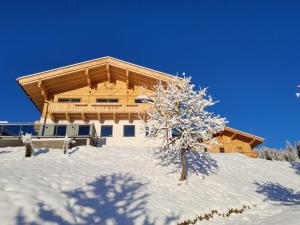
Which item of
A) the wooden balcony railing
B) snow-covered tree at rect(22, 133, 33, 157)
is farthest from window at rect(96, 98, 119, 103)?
snow-covered tree at rect(22, 133, 33, 157)

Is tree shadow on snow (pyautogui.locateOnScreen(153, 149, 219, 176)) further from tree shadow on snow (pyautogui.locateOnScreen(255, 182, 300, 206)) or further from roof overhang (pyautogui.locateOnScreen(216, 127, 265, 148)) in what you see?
roof overhang (pyautogui.locateOnScreen(216, 127, 265, 148))

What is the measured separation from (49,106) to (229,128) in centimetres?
1917

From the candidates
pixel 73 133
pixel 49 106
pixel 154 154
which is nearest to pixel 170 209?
pixel 154 154

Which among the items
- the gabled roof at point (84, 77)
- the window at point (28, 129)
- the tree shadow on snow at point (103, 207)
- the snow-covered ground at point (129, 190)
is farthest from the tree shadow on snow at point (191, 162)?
the window at point (28, 129)

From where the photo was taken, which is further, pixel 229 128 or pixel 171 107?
pixel 229 128

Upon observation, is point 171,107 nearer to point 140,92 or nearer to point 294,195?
point 294,195

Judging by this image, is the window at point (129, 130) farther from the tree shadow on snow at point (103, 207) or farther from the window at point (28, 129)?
the tree shadow on snow at point (103, 207)

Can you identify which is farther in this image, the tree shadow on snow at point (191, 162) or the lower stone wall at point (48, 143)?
the lower stone wall at point (48, 143)

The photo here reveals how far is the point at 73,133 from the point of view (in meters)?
23.4

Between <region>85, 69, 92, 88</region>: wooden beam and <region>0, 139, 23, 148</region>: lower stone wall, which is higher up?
<region>85, 69, 92, 88</region>: wooden beam

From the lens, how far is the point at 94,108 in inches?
1038

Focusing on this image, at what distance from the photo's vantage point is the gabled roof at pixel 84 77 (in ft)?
89.7

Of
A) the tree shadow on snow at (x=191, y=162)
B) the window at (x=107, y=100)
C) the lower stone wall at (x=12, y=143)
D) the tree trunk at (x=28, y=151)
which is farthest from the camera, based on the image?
the window at (x=107, y=100)

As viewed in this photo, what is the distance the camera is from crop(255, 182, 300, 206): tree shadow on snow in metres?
16.2
